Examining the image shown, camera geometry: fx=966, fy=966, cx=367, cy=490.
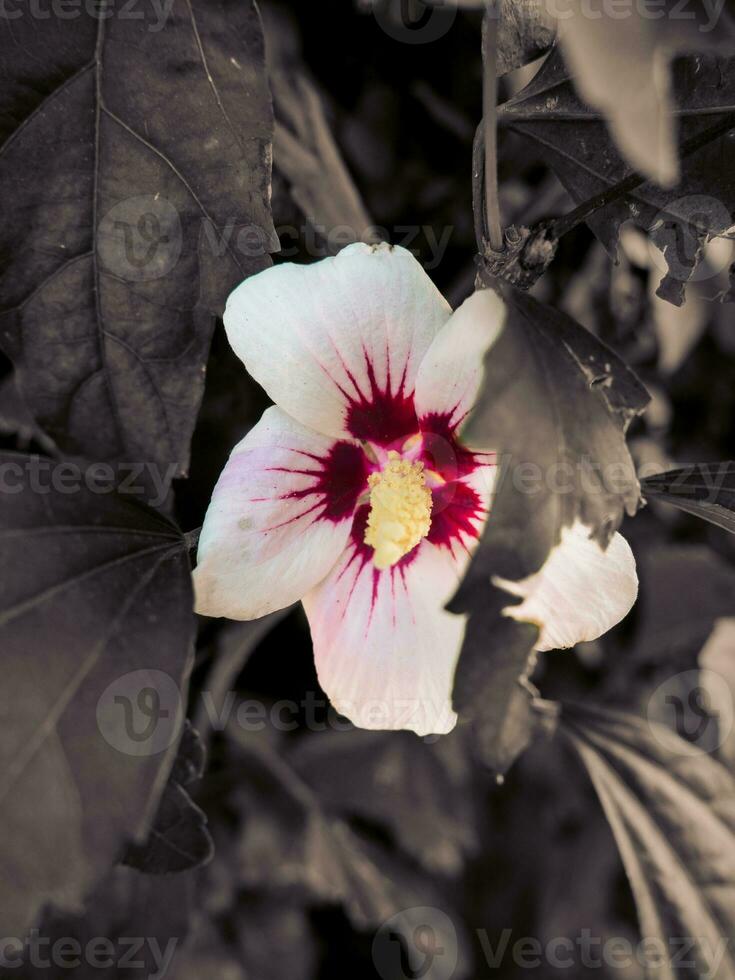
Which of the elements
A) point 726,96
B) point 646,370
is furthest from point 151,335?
point 646,370

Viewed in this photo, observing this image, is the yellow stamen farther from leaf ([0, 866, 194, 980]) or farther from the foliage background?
leaf ([0, 866, 194, 980])

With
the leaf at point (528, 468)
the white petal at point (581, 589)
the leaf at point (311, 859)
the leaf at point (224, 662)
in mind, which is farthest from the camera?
the leaf at point (311, 859)

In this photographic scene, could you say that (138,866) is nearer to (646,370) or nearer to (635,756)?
(635,756)

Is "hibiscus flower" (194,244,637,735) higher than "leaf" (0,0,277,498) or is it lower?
lower

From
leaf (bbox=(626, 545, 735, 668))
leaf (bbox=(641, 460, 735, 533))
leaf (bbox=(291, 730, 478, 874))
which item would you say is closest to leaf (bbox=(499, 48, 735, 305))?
leaf (bbox=(641, 460, 735, 533))

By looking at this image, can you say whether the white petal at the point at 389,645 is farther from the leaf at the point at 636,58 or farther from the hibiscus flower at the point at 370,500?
the leaf at the point at 636,58

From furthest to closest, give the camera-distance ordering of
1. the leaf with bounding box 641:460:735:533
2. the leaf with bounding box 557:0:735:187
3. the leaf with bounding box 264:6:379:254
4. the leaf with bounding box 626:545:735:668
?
the leaf with bounding box 626:545:735:668, the leaf with bounding box 264:6:379:254, the leaf with bounding box 641:460:735:533, the leaf with bounding box 557:0:735:187

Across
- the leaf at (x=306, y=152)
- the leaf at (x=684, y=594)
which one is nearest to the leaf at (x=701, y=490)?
the leaf at (x=306, y=152)

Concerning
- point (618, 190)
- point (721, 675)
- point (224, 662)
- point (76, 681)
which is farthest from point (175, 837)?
point (721, 675)
